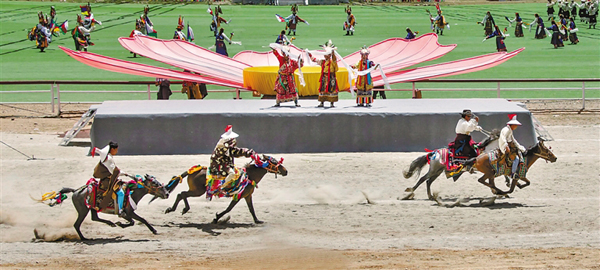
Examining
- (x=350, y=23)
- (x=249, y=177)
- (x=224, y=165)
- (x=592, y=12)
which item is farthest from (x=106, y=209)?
(x=592, y=12)

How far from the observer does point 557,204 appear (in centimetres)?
1151

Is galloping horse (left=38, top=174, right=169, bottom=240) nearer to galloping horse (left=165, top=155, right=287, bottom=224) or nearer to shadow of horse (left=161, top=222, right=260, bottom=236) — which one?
galloping horse (left=165, top=155, right=287, bottom=224)

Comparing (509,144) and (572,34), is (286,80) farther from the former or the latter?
(572,34)

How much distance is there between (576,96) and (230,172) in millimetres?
15737

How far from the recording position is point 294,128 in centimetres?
1548

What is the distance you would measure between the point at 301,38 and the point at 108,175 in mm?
26603

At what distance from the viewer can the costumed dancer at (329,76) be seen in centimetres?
1561

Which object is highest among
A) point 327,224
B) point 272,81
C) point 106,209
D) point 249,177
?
point 272,81

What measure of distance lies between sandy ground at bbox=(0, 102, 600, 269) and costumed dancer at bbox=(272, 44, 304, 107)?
168 centimetres

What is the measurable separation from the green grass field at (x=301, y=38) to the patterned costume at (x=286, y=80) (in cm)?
568

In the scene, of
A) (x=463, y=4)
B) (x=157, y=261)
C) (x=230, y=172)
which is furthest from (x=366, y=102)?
(x=463, y=4)

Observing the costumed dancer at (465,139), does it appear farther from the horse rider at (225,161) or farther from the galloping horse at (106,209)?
the galloping horse at (106,209)

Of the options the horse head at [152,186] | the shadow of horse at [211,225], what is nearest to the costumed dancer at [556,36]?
the shadow of horse at [211,225]

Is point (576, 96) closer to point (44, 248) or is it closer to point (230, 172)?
point (230, 172)
